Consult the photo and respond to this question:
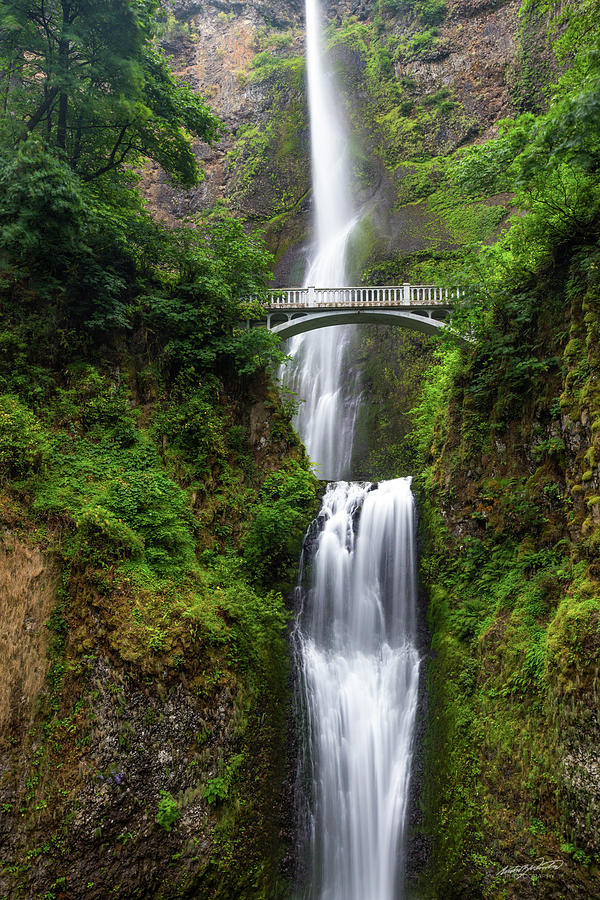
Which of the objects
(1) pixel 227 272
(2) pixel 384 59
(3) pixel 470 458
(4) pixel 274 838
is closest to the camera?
(4) pixel 274 838

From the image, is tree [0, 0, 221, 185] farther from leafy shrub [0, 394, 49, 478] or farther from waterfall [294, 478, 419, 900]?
waterfall [294, 478, 419, 900]

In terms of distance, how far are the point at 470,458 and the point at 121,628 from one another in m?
→ 6.86

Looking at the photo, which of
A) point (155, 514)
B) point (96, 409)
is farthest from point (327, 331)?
point (155, 514)

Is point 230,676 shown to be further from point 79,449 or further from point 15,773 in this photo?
point 79,449

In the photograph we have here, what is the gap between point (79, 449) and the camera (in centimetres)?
834

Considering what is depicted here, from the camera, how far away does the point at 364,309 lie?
14.8 meters

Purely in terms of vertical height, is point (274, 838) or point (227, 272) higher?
A: point (227, 272)

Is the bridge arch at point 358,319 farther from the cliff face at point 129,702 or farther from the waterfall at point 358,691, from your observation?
the cliff face at point 129,702

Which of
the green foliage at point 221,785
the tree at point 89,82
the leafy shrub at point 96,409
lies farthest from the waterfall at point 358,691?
the tree at point 89,82

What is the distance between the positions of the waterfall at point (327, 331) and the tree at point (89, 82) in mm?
7662

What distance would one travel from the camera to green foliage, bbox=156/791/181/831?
19.9 feet

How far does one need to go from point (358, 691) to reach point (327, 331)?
633 inches

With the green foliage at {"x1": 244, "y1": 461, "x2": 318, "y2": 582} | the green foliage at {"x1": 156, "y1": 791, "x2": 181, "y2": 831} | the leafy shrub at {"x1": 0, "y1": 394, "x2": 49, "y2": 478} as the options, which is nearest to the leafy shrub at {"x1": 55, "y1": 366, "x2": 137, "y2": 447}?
the leafy shrub at {"x1": 0, "y1": 394, "x2": 49, "y2": 478}

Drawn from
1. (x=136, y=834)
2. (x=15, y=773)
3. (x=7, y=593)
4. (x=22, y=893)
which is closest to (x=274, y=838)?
(x=136, y=834)
